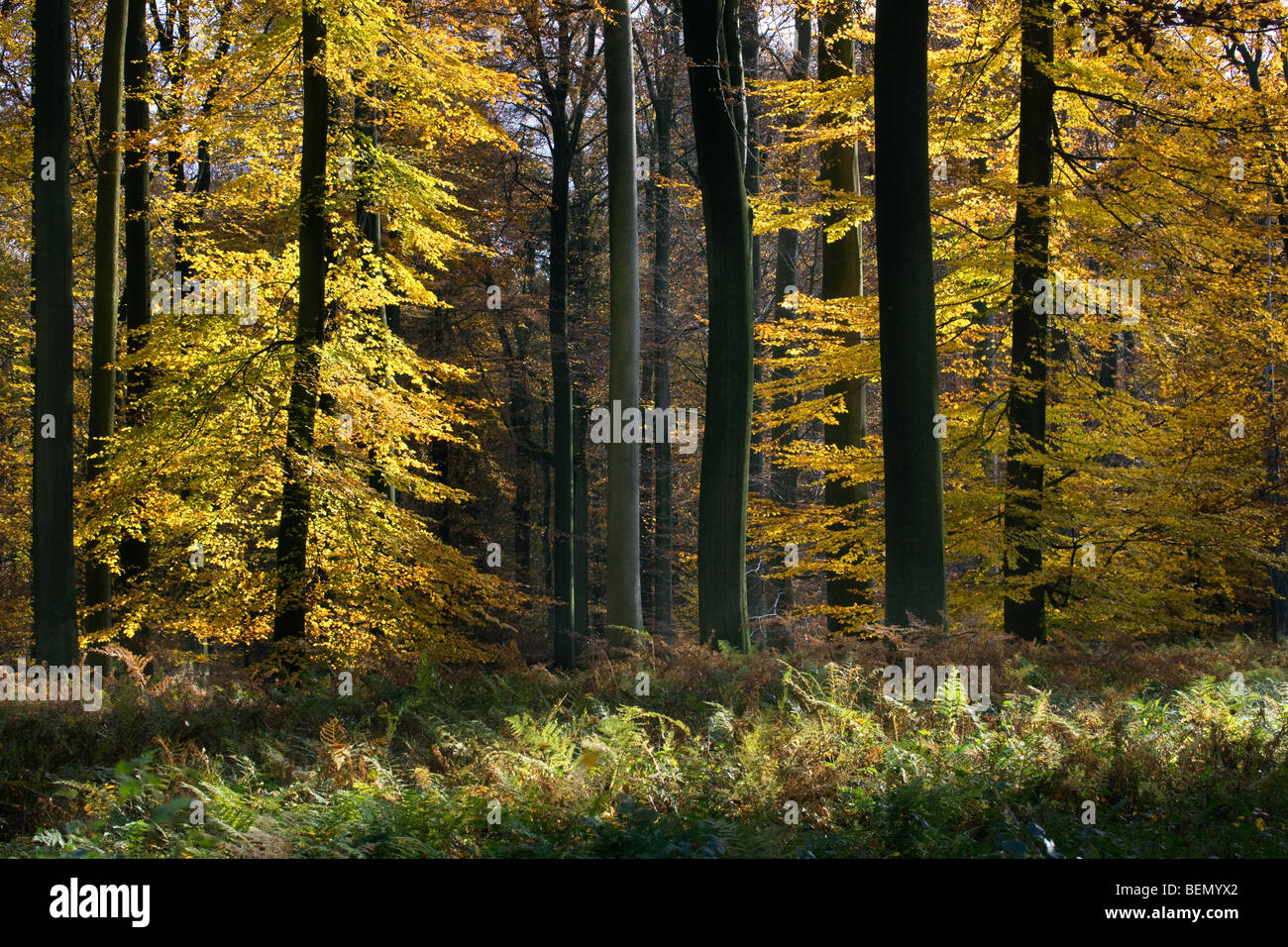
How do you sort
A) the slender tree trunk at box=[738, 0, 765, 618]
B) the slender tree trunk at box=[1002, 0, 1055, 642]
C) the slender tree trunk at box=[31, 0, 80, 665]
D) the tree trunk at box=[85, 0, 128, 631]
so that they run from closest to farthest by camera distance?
the slender tree trunk at box=[31, 0, 80, 665], the slender tree trunk at box=[1002, 0, 1055, 642], the tree trunk at box=[85, 0, 128, 631], the slender tree trunk at box=[738, 0, 765, 618]

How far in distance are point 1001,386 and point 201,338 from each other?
35.2ft

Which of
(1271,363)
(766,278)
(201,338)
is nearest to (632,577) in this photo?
(201,338)

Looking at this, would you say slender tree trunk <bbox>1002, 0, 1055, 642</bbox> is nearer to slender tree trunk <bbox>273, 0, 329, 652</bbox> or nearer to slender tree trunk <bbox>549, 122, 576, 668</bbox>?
slender tree trunk <bbox>273, 0, 329, 652</bbox>

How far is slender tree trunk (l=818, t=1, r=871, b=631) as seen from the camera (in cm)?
1475

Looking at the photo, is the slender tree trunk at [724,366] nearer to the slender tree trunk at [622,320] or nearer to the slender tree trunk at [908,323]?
the slender tree trunk at [908,323]

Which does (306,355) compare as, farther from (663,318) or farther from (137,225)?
(663,318)

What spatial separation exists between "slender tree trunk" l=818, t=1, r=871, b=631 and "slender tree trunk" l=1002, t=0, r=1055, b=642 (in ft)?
7.54

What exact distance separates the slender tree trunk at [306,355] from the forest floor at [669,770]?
6.96 feet

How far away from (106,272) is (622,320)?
7.39 metres

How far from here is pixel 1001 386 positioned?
14.4m

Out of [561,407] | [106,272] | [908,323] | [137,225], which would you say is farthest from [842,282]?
[106,272]

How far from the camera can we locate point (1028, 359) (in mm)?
13195

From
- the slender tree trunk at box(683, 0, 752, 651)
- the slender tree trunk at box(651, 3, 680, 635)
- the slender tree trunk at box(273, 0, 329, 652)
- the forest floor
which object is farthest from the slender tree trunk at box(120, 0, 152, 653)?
the slender tree trunk at box(651, 3, 680, 635)
